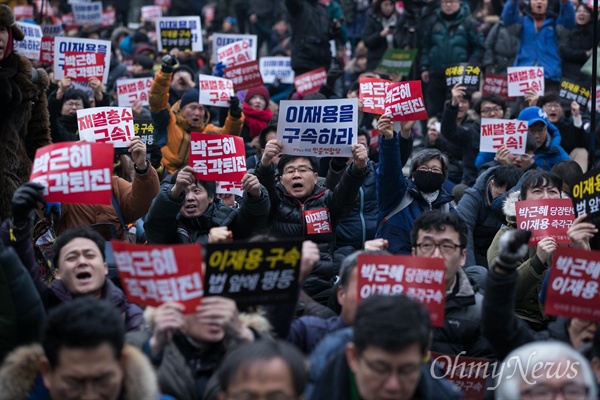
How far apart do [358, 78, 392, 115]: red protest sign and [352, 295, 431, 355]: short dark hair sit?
17.0 feet

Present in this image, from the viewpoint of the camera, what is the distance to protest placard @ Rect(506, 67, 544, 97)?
492 inches

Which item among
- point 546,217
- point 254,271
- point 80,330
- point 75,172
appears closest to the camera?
point 80,330

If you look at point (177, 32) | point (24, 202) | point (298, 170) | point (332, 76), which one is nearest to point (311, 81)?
point (332, 76)

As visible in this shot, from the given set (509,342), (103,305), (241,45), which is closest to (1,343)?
(103,305)

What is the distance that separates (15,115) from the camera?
7.16 metres

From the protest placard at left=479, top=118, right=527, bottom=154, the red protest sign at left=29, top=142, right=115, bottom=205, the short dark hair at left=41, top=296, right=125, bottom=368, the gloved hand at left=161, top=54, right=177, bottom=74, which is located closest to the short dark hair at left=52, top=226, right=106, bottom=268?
the red protest sign at left=29, top=142, right=115, bottom=205

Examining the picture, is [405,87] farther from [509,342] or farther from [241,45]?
[241,45]

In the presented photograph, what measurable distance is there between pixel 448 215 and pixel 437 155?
1783mm

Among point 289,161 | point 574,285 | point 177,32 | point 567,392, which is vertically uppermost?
point 177,32

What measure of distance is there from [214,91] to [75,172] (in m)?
5.84

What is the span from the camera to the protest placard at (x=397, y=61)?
48.2 feet

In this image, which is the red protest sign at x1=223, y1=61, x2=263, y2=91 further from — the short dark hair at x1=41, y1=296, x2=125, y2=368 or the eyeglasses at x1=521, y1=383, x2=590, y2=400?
the eyeglasses at x1=521, y1=383, x2=590, y2=400

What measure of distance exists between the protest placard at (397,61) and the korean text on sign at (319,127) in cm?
668

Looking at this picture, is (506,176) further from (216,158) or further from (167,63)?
(167,63)
